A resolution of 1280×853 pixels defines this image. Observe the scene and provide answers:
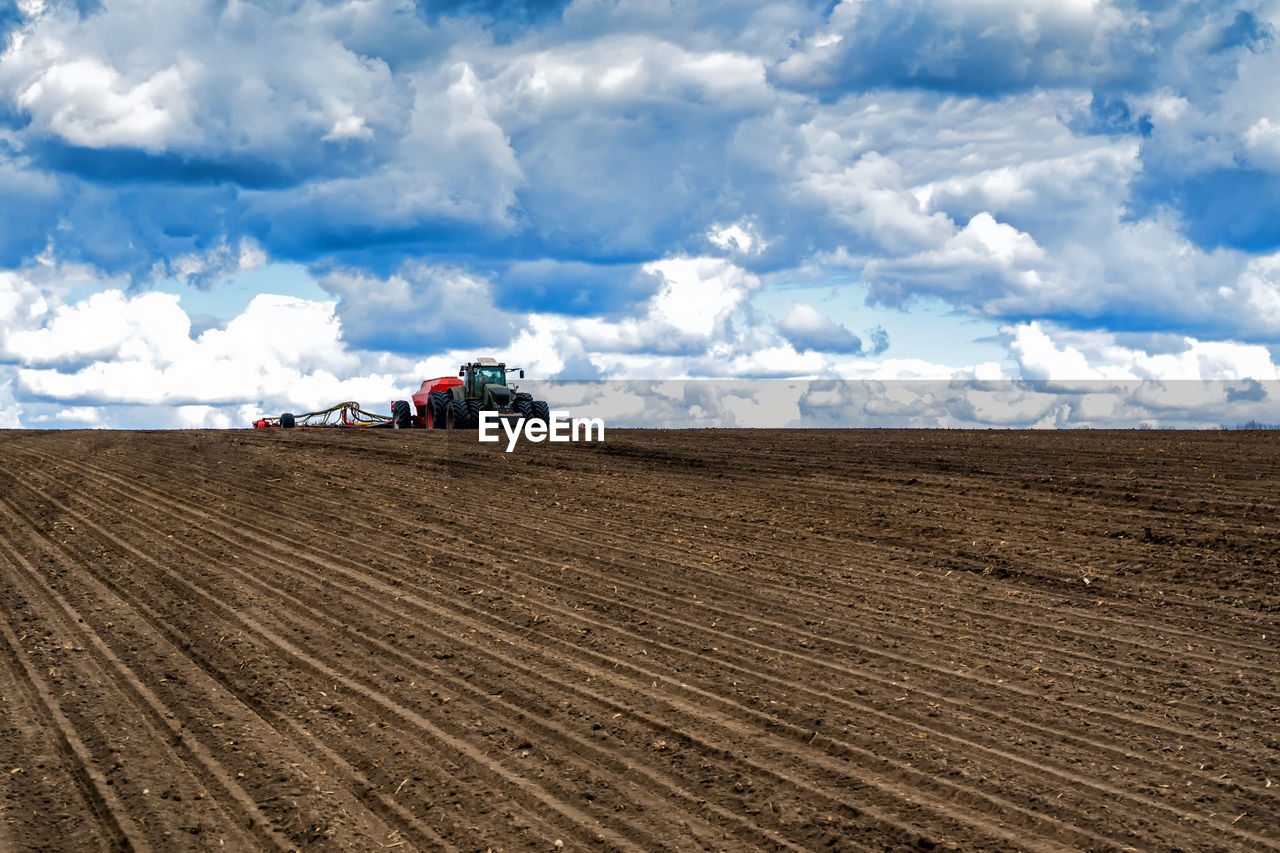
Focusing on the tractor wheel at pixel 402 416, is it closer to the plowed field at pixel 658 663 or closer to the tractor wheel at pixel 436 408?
the tractor wheel at pixel 436 408

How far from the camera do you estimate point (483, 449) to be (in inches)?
924

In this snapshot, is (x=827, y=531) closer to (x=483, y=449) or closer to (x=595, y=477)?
(x=595, y=477)

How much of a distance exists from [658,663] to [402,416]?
29.3 m

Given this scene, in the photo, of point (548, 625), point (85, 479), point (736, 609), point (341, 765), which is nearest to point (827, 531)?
point (736, 609)

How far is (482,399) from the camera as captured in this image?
32594mm

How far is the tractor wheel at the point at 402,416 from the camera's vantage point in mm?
36625

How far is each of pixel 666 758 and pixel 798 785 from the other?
96cm

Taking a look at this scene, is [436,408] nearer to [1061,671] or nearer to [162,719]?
[162,719]

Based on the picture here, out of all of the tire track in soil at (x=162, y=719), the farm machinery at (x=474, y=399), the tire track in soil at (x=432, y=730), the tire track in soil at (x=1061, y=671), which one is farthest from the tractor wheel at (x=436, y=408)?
the tire track in soil at (x=1061, y=671)

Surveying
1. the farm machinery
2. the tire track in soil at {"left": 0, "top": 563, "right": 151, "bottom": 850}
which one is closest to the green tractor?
the farm machinery

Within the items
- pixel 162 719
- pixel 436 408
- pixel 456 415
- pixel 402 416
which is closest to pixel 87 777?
pixel 162 719

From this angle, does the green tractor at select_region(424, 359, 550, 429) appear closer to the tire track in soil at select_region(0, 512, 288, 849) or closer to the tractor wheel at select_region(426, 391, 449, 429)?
the tractor wheel at select_region(426, 391, 449, 429)

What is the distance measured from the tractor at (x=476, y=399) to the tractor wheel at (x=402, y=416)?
2025 mm

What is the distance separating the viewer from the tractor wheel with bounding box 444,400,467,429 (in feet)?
104
